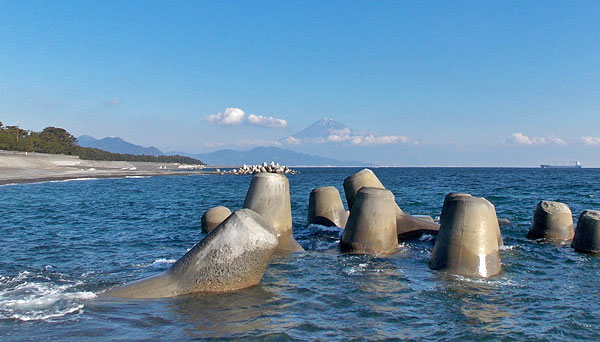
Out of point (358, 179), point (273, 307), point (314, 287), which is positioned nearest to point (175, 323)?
point (273, 307)

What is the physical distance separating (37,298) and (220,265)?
10.9 ft

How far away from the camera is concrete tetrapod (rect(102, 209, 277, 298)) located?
29.2ft

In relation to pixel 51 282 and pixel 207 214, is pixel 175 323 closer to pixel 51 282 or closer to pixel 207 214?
pixel 51 282

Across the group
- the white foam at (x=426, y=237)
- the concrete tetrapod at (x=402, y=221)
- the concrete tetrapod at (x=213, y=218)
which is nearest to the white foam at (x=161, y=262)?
the concrete tetrapod at (x=213, y=218)

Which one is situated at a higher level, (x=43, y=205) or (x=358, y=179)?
(x=358, y=179)

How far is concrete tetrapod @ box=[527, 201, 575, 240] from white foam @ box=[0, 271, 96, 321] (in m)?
13.1

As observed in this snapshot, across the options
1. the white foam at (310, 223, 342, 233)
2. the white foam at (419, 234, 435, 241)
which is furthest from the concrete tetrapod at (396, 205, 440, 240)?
the white foam at (310, 223, 342, 233)

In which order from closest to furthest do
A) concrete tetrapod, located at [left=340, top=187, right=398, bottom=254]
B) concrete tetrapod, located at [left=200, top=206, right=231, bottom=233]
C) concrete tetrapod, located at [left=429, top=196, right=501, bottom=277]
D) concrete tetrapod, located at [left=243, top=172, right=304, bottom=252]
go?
1. concrete tetrapod, located at [left=429, top=196, right=501, bottom=277]
2. concrete tetrapod, located at [left=340, top=187, right=398, bottom=254]
3. concrete tetrapod, located at [left=243, top=172, right=304, bottom=252]
4. concrete tetrapod, located at [left=200, top=206, right=231, bottom=233]

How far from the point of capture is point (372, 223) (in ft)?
41.1

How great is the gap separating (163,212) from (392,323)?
778 inches

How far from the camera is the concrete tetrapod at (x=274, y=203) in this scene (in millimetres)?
13539

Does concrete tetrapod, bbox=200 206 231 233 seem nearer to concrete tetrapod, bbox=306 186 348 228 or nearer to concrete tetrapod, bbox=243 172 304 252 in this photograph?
concrete tetrapod, bbox=306 186 348 228

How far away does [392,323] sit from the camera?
300 inches

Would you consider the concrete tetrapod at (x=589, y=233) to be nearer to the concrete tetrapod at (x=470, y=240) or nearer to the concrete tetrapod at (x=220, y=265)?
the concrete tetrapod at (x=470, y=240)
